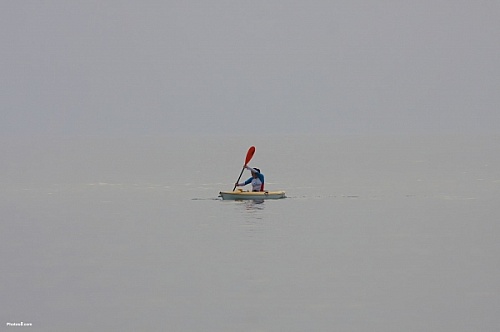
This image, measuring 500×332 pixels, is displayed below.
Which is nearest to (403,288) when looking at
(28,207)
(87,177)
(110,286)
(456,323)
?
(456,323)

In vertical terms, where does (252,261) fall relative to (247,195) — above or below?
below

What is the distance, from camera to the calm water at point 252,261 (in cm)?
2662

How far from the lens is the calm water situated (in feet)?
87.4

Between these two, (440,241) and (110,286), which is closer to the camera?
(110,286)

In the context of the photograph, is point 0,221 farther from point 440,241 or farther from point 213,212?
point 440,241

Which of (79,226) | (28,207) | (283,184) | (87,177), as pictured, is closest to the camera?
(79,226)

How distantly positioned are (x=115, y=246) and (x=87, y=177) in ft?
152

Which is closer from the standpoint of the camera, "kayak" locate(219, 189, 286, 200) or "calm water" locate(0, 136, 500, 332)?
"calm water" locate(0, 136, 500, 332)

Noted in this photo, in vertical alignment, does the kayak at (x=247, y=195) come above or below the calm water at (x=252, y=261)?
above

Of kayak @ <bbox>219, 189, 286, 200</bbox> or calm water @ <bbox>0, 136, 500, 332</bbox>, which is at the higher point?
kayak @ <bbox>219, 189, 286, 200</bbox>

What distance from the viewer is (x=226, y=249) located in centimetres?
3747

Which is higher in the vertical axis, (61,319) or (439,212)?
(439,212)

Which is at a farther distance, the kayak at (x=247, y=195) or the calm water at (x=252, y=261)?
the kayak at (x=247, y=195)

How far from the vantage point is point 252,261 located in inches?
1358
